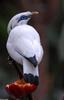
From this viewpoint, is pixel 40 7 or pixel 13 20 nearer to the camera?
pixel 13 20

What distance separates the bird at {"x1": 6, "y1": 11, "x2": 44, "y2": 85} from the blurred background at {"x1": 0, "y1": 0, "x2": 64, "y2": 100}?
497 millimetres

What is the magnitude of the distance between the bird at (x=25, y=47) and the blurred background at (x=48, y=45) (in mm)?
497

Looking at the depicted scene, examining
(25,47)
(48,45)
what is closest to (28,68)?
(25,47)

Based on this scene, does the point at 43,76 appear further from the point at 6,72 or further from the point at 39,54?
the point at 39,54

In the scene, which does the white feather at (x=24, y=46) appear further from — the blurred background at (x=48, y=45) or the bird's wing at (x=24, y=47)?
the blurred background at (x=48, y=45)

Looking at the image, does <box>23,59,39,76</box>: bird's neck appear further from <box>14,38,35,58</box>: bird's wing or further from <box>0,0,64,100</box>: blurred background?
<box>0,0,64,100</box>: blurred background

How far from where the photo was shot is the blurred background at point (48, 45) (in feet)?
6.59

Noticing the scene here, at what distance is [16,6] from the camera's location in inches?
84.0

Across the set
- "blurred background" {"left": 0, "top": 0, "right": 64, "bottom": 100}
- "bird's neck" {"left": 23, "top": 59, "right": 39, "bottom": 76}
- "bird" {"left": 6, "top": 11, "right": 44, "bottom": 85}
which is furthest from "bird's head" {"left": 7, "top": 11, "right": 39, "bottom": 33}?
"blurred background" {"left": 0, "top": 0, "right": 64, "bottom": 100}

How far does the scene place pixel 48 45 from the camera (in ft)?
7.64

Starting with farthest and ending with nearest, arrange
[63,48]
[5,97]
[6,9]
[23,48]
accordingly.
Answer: [63,48], [6,9], [5,97], [23,48]

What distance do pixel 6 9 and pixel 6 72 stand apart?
550 mm

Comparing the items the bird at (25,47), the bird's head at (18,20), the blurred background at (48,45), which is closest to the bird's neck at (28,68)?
the bird at (25,47)

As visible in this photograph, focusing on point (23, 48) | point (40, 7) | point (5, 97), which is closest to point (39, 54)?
point (23, 48)
